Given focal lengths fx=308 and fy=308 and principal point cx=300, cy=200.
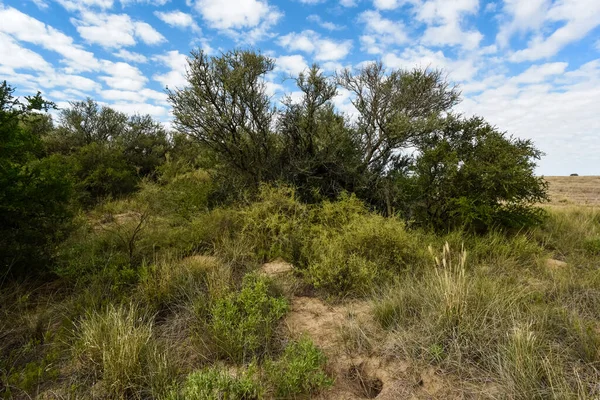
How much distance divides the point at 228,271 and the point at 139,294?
3.80 ft

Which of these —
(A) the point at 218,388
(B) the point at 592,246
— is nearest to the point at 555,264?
(B) the point at 592,246

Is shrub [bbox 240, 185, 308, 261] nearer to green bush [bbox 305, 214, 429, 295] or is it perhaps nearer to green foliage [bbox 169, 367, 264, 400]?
green bush [bbox 305, 214, 429, 295]

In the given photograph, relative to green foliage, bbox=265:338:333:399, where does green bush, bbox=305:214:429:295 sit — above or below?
above

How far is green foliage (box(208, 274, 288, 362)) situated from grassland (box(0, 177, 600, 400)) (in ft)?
0.05

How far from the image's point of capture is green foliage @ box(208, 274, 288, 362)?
298cm

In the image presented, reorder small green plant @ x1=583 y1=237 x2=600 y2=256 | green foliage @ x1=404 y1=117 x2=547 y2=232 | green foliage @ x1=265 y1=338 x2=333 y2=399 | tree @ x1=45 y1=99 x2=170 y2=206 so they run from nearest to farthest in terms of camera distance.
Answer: green foliage @ x1=265 y1=338 x2=333 y2=399, small green plant @ x1=583 y1=237 x2=600 y2=256, green foliage @ x1=404 y1=117 x2=547 y2=232, tree @ x1=45 y1=99 x2=170 y2=206

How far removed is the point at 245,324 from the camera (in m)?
3.04

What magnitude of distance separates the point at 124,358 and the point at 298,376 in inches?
59.0

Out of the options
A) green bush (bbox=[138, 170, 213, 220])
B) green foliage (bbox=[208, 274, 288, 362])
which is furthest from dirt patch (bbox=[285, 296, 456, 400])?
green bush (bbox=[138, 170, 213, 220])

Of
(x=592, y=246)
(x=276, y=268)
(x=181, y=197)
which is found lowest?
(x=276, y=268)

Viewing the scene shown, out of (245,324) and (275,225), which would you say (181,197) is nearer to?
(275,225)

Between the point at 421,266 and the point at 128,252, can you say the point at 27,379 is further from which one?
the point at 421,266

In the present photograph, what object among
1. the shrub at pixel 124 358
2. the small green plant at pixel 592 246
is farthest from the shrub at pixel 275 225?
the small green plant at pixel 592 246

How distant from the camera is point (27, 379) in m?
2.57
